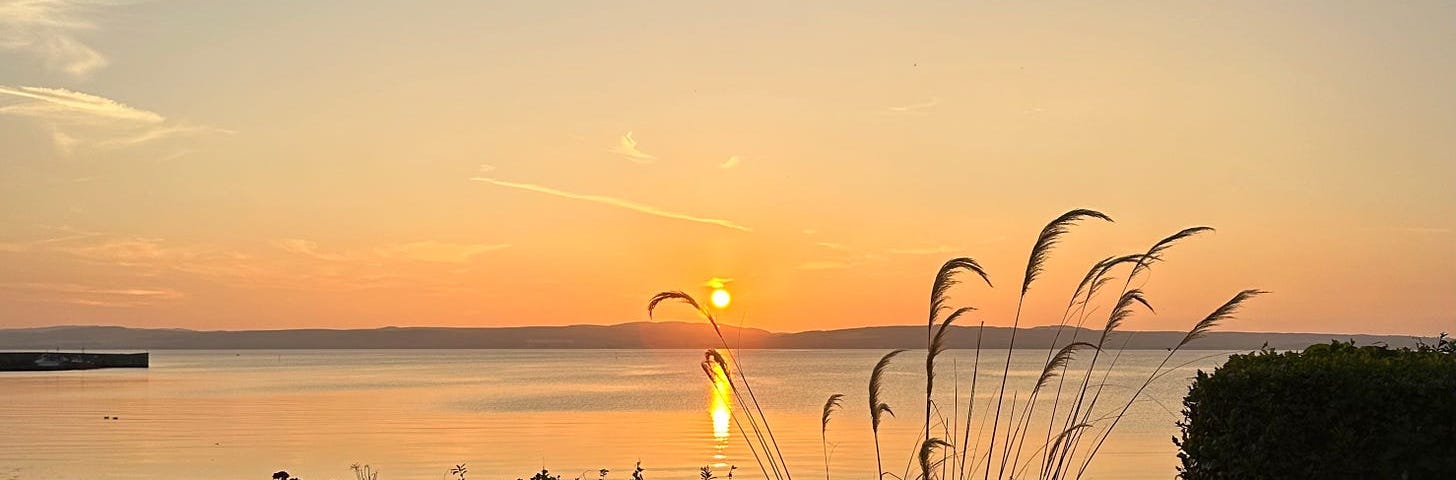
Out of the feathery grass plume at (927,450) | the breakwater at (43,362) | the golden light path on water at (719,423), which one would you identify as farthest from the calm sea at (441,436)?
the breakwater at (43,362)

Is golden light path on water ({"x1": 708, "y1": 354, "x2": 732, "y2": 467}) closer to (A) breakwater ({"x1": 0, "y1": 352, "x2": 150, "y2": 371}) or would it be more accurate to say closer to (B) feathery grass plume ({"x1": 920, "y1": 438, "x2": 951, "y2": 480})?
(B) feathery grass plume ({"x1": 920, "y1": 438, "x2": 951, "y2": 480})

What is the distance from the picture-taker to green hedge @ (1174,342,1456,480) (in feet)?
25.4

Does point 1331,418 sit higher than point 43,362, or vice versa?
point 43,362

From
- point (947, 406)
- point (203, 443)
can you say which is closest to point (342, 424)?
point (203, 443)

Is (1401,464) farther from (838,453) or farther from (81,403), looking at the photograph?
(81,403)

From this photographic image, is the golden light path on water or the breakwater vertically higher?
the breakwater

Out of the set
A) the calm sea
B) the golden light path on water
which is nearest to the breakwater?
the calm sea

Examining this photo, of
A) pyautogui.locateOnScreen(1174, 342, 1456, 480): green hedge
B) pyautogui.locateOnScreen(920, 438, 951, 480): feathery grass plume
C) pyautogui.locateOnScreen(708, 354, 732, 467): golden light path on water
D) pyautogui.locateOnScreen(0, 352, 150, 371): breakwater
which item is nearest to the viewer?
pyautogui.locateOnScreen(920, 438, 951, 480): feathery grass plume

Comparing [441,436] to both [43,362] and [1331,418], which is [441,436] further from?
[43,362]

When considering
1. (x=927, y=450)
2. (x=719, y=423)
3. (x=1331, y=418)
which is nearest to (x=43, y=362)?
(x=719, y=423)

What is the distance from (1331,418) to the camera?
25.9 feet

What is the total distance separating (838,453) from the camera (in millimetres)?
32125

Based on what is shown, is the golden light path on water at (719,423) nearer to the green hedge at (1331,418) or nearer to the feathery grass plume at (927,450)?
the feathery grass plume at (927,450)

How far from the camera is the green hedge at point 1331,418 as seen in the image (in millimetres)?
7730
